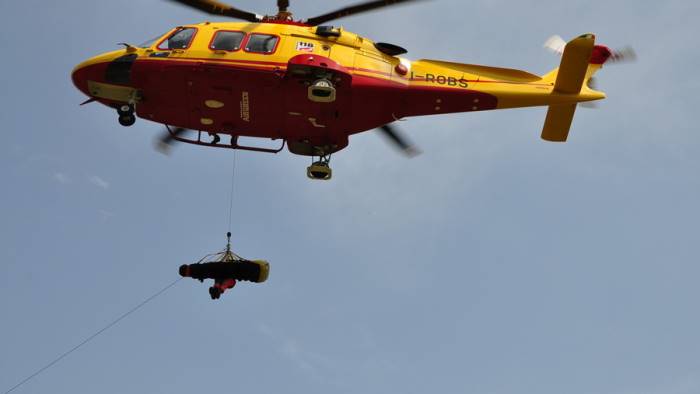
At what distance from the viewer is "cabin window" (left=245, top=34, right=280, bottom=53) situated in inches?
893

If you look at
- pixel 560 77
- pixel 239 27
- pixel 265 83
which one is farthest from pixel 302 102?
pixel 560 77

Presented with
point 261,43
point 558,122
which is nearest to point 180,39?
point 261,43

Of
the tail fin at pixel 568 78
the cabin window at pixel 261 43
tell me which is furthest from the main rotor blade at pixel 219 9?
the tail fin at pixel 568 78

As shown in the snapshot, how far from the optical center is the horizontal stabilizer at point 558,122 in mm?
24538

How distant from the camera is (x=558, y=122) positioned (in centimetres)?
2469

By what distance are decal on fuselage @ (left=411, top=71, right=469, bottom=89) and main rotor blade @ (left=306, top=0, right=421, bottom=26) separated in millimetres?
2084

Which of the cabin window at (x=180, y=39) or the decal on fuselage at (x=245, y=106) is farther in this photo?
the cabin window at (x=180, y=39)

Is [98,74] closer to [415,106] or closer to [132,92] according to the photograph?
[132,92]

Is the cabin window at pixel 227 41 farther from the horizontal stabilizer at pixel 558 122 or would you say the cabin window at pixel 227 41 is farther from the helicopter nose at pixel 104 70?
the horizontal stabilizer at pixel 558 122

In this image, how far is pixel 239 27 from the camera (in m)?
23.3

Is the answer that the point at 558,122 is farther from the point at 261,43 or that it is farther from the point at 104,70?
the point at 104,70

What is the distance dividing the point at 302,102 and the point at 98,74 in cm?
571

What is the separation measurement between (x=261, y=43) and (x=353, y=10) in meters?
2.49

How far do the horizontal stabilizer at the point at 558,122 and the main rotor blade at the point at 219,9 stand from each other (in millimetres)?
8402
